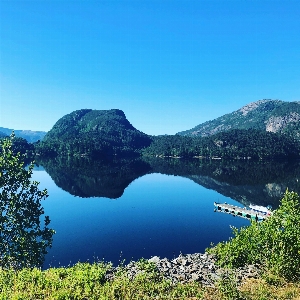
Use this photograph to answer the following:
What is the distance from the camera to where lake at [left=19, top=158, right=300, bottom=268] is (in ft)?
162

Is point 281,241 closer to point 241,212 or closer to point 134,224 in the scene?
point 134,224

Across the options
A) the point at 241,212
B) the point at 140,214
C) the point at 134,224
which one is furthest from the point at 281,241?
the point at 241,212

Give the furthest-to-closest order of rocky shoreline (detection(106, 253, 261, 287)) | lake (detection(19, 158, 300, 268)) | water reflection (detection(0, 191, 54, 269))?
lake (detection(19, 158, 300, 268))
water reflection (detection(0, 191, 54, 269))
rocky shoreline (detection(106, 253, 261, 287))

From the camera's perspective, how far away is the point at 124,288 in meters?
15.7

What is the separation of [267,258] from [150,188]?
100891 mm

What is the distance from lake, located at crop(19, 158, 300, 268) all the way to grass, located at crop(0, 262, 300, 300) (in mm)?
18364

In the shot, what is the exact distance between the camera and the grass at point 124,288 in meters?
14.6

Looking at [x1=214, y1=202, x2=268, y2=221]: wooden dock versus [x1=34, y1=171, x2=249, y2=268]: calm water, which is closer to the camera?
[x1=34, y1=171, x2=249, y2=268]: calm water

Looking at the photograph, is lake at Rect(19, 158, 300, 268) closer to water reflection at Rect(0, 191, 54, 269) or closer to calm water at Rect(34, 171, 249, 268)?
calm water at Rect(34, 171, 249, 268)

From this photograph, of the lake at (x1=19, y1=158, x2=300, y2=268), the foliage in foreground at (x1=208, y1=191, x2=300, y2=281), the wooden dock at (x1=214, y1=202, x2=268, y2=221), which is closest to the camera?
the foliage in foreground at (x1=208, y1=191, x2=300, y2=281)

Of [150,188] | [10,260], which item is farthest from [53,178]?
[10,260]

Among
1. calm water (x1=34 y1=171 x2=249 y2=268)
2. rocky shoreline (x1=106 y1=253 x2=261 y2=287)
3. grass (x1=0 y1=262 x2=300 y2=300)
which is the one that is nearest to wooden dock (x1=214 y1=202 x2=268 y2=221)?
calm water (x1=34 y1=171 x2=249 y2=268)

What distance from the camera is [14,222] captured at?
873 inches

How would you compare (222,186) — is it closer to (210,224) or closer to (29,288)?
(210,224)
